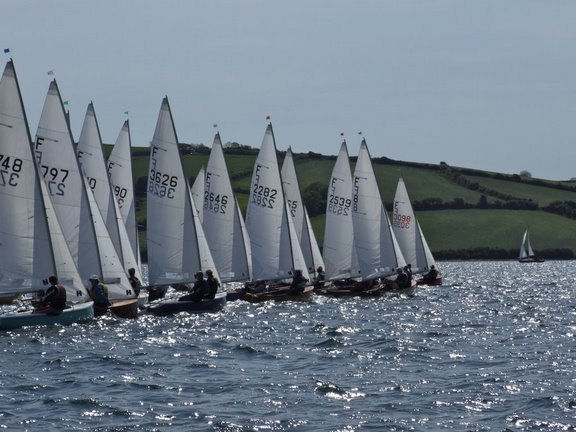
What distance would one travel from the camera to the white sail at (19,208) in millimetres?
31125

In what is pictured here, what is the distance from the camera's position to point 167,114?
42.5 metres

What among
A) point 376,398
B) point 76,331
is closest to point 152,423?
point 376,398

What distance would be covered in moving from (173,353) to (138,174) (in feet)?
360

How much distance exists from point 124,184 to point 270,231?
20.6 feet

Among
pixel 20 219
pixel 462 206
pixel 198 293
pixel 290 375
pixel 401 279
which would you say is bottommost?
pixel 290 375

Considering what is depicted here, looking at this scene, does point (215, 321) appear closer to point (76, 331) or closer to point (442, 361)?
point (76, 331)

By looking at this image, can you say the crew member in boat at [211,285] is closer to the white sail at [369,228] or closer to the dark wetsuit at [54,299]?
the dark wetsuit at [54,299]

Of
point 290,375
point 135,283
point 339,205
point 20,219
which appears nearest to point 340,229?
point 339,205

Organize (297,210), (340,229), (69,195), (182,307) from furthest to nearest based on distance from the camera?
(297,210) → (340,229) → (182,307) → (69,195)

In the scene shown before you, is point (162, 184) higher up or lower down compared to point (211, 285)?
higher up

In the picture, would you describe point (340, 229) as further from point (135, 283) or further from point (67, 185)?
point (67, 185)

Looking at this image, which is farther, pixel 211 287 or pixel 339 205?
pixel 339 205

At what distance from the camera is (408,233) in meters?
67.1

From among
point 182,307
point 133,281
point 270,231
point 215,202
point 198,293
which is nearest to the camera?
point 182,307
